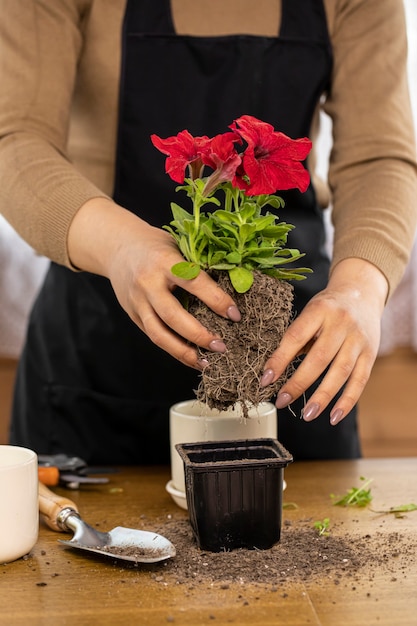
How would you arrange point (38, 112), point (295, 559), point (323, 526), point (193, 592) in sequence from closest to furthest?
point (193, 592) → point (295, 559) → point (323, 526) → point (38, 112)

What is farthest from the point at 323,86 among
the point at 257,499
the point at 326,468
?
the point at 257,499

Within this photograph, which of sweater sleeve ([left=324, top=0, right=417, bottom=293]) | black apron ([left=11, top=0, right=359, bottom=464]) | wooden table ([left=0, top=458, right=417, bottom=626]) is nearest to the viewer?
wooden table ([left=0, top=458, right=417, bottom=626])

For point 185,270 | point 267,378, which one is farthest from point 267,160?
point 267,378

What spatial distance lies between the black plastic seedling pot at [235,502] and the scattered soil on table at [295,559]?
16 millimetres

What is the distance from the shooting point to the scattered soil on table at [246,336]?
1.13 m

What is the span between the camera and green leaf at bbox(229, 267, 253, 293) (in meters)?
1.10

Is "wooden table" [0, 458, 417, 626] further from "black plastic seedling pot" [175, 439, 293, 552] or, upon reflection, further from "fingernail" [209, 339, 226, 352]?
"fingernail" [209, 339, 226, 352]

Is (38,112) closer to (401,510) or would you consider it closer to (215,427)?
(215,427)

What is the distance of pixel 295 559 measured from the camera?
1.13m

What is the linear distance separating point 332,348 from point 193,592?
39 centimetres

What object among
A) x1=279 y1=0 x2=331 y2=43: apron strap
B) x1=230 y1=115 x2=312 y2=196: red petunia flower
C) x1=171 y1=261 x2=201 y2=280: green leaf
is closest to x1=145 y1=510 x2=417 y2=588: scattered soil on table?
x1=171 y1=261 x2=201 y2=280: green leaf

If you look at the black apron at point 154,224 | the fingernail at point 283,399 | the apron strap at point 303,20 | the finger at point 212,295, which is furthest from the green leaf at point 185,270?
the apron strap at point 303,20

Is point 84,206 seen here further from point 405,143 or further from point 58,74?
point 405,143

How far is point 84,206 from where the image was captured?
1.33 m
